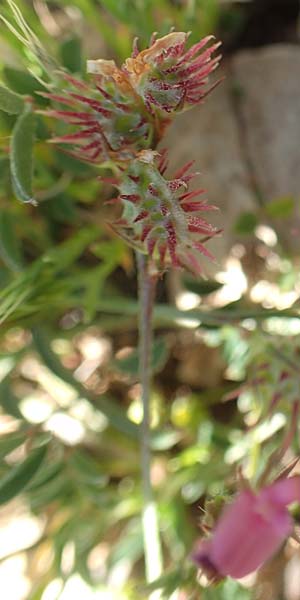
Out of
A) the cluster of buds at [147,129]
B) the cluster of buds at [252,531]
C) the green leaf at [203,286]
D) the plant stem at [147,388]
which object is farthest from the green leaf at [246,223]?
the cluster of buds at [252,531]

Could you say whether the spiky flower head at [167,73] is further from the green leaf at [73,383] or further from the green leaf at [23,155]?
the green leaf at [73,383]

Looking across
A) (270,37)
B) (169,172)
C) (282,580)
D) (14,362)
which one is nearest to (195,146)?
(169,172)

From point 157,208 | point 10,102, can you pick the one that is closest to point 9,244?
point 10,102

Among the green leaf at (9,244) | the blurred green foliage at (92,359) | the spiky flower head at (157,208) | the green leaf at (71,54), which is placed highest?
the green leaf at (71,54)

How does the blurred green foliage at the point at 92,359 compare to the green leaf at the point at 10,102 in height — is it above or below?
below

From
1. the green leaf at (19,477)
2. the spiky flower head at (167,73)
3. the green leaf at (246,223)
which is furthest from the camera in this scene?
the green leaf at (246,223)

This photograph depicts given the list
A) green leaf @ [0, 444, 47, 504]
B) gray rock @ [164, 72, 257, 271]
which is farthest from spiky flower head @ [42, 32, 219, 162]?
gray rock @ [164, 72, 257, 271]

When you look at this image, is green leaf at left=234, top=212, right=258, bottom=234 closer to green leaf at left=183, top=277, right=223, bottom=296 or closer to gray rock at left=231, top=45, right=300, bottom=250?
green leaf at left=183, top=277, right=223, bottom=296
